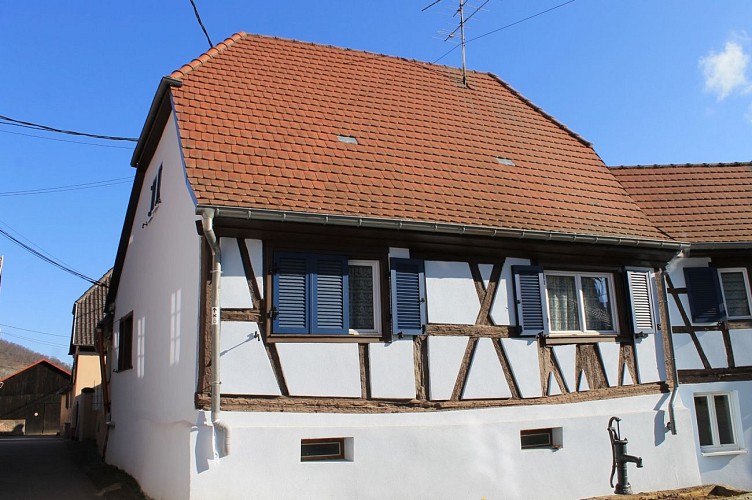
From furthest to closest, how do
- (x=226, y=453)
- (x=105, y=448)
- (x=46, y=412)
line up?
(x=46, y=412)
(x=105, y=448)
(x=226, y=453)

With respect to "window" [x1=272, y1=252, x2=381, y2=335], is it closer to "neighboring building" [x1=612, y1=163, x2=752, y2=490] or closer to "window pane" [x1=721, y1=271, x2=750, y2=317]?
"neighboring building" [x1=612, y1=163, x2=752, y2=490]

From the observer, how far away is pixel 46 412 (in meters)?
48.9

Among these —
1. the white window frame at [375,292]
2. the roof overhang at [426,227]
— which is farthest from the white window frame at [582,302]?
the white window frame at [375,292]

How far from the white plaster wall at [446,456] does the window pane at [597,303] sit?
119cm

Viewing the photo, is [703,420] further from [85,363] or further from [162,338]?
[85,363]

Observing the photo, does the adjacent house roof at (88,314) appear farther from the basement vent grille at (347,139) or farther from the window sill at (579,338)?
the window sill at (579,338)

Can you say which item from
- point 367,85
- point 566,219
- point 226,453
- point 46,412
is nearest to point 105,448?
point 226,453

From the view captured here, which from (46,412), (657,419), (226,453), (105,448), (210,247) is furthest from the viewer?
(46,412)

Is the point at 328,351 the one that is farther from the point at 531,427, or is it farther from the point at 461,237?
the point at 531,427

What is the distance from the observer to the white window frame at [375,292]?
356 inches

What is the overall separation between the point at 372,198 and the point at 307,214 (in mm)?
1334

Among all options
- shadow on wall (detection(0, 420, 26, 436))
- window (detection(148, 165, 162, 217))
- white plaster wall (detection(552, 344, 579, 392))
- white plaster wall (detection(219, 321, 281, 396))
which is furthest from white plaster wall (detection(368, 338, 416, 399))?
shadow on wall (detection(0, 420, 26, 436))

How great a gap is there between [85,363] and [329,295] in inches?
824

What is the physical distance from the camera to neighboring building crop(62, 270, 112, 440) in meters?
22.0
